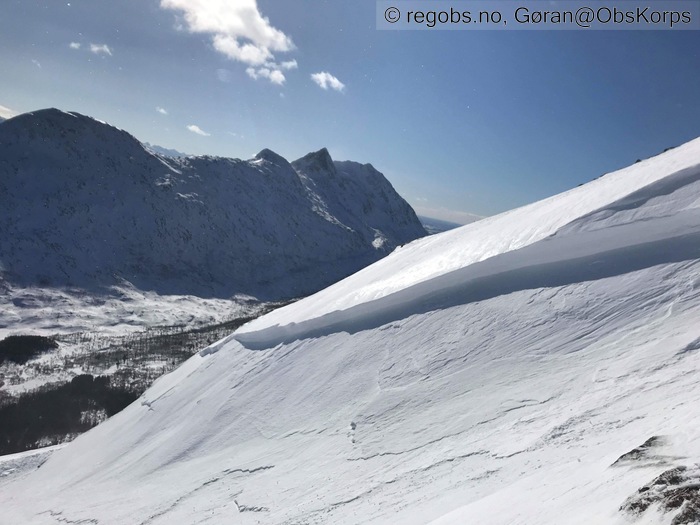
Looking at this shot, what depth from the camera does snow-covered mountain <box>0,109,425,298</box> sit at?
127m

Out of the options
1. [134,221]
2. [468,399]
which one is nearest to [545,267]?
[468,399]

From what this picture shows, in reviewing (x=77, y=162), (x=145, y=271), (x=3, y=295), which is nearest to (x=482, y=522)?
(x=3, y=295)

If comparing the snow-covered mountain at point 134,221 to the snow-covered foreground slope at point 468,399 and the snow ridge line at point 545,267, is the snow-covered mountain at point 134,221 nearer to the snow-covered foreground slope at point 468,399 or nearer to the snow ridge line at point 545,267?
the snow-covered foreground slope at point 468,399

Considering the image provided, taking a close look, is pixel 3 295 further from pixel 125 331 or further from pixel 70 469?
pixel 70 469

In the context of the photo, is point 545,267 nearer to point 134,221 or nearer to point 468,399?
point 468,399

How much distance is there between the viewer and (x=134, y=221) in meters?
149

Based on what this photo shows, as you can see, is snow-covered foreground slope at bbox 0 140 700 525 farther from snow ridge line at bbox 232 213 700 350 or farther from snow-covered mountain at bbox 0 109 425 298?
snow-covered mountain at bbox 0 109 425 298

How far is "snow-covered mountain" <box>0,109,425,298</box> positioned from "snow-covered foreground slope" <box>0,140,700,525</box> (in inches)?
4928

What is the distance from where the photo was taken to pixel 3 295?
103312 mm

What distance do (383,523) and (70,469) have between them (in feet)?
61.7

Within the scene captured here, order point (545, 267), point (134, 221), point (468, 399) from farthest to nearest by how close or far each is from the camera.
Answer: point (134, 221), point (545, 267), point (468, 399)

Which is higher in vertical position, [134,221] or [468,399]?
[134,221]

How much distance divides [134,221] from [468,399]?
530 feet

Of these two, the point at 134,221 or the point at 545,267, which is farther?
the point at 134,221
